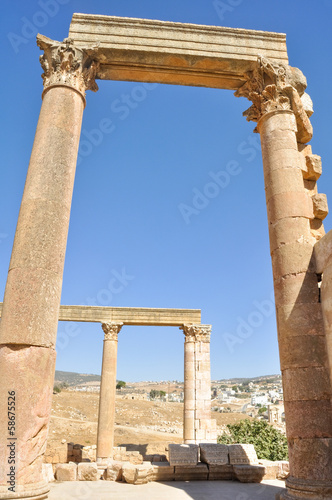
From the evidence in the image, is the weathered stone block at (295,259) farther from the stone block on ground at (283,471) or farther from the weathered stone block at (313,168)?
the stone block on ground at (283,471)

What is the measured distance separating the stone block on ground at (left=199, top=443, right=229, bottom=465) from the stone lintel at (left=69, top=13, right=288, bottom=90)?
11282 millimetres

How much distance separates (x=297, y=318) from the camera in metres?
7.16

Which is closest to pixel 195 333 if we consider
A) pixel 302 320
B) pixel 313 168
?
pixel 313 168

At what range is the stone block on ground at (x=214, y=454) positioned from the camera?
38.2ft

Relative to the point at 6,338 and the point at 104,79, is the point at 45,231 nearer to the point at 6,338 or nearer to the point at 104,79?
the point at 6,338

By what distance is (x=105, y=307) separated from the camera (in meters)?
21.8

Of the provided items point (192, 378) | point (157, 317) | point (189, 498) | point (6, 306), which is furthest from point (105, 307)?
point (6, 306)

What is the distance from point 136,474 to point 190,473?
1865mm

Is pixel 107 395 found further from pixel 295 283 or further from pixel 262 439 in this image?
pixel 295 283

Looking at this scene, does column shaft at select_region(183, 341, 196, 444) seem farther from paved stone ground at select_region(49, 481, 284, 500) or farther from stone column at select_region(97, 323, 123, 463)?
paved stone ground at select_region(49, 481, 284, 500)

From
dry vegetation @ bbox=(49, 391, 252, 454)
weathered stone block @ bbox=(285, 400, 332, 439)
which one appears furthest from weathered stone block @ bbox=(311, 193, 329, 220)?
dry vegetation @ bbox=(49, 391, 252, 454)

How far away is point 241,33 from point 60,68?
476 cm

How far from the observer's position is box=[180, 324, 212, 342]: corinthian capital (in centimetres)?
2163

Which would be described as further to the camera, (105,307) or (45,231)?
(105,307)
